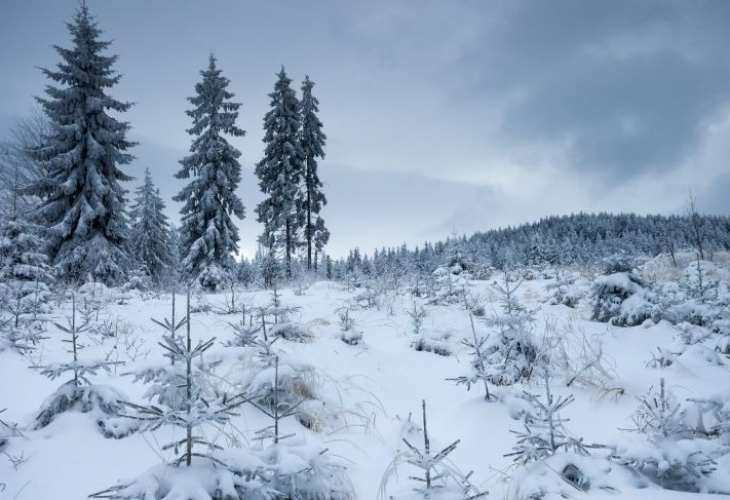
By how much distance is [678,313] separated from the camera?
17.9ft

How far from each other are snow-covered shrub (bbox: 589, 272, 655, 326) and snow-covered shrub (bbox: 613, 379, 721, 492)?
433cm

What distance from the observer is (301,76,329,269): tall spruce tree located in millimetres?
21875

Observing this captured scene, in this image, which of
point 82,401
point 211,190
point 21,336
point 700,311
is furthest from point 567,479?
point 211,190

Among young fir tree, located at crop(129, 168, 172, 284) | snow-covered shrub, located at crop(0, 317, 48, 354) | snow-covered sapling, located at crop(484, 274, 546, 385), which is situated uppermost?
young fir tree, located at crop(129, 168, 172, 284)

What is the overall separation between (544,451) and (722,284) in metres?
7.95

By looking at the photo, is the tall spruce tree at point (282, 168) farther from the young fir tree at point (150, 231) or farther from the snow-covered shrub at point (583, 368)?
the snow-covered shrub at point (583, 368)

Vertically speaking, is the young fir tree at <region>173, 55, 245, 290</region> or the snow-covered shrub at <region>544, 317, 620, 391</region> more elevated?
the young fir tree at <region>173, 55, 245, 290</region>

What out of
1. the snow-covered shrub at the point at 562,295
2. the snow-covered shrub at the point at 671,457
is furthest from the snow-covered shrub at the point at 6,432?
the snow-covered shrub at the point at 562,295

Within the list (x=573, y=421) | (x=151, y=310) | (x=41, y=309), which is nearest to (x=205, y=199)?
(x=151, y=310)

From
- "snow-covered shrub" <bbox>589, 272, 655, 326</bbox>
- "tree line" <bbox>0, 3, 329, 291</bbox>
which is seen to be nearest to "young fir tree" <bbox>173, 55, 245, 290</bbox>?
"tree line" <bbox>0, 3, 329, 291</bbox>

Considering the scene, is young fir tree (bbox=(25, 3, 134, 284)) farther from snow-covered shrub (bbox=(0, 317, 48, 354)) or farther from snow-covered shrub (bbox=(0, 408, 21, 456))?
snow-covered shrub (bbox=(0, 408, 21, 456))

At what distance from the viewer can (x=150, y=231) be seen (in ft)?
102

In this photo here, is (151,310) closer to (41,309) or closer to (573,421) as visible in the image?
(41,309)

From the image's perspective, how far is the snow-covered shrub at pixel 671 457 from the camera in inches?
74.2
